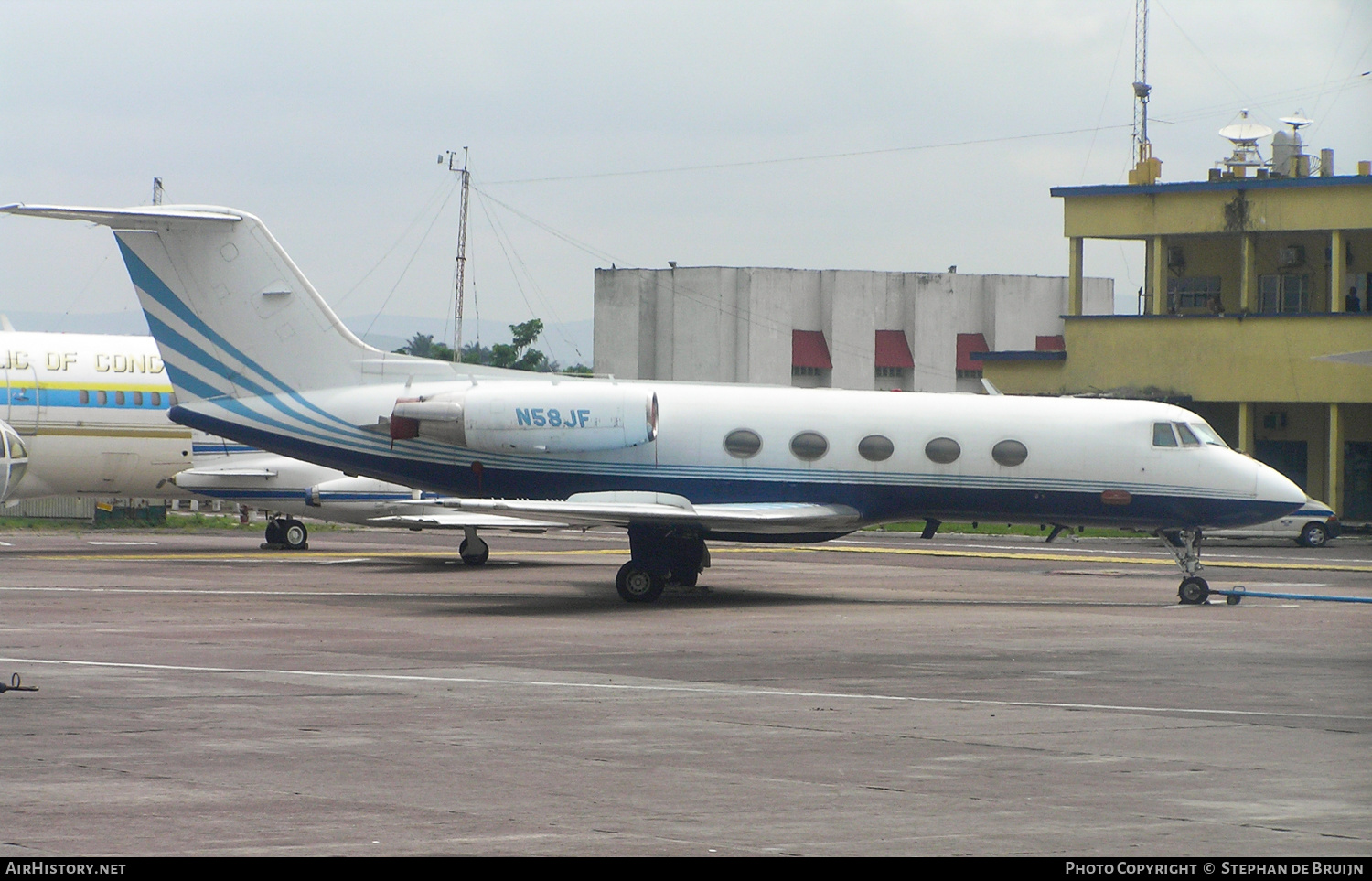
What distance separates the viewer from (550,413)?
2431cm

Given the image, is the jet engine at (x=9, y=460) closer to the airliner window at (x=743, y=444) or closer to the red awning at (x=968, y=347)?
the airliner window at (x=743, y=444)

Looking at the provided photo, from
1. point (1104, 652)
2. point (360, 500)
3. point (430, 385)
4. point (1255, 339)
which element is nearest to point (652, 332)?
point (1255, 339)

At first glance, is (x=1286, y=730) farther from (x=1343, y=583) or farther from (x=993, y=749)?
(x=1343, y=583)

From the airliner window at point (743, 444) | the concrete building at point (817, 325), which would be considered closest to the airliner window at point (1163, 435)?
the airliner window at point (743, 444)

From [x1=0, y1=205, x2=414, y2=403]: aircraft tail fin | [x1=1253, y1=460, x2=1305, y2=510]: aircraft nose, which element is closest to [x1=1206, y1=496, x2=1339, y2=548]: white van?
[x1=1253, y1=460, x2=1305, y2=510]: aircraft nose

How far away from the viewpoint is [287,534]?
3600 cm

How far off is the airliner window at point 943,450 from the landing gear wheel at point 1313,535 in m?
21.8

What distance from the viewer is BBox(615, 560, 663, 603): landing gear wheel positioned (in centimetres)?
2333

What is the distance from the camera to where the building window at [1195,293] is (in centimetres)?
5231

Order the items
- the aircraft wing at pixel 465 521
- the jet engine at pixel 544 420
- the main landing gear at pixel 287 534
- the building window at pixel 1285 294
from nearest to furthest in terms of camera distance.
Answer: the jet engine at pixel 544 420 → the aircraft wing at pixel 465 521 → the main landing gear at pixel 287 534 → the building window at pixel 1285 294

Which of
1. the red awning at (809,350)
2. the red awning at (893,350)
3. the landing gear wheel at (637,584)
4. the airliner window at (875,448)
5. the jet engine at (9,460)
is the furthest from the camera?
the red awning at (893,350)

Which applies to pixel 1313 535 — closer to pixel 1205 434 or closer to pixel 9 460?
pixel 1205 434

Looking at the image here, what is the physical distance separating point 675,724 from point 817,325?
220ft
